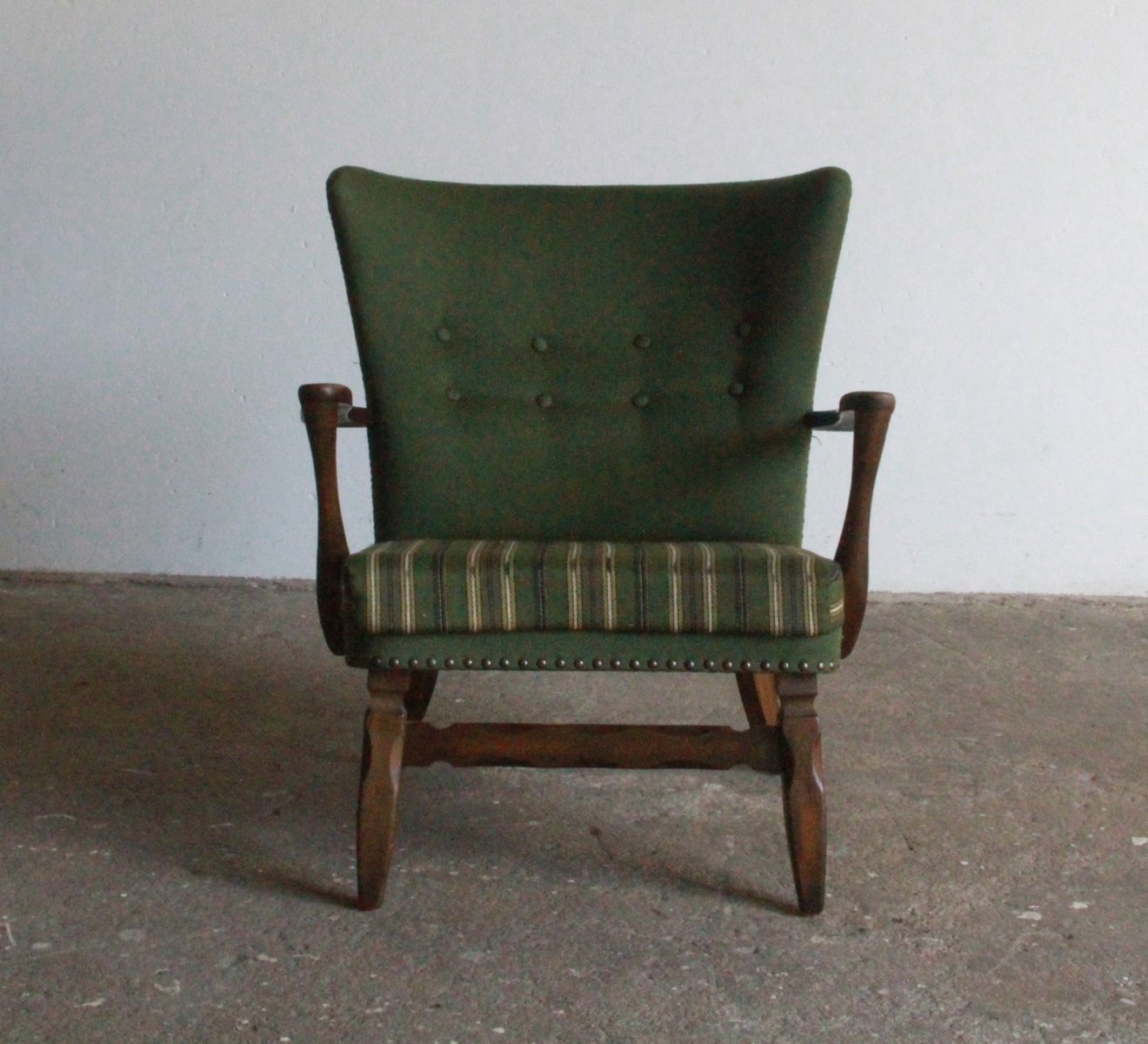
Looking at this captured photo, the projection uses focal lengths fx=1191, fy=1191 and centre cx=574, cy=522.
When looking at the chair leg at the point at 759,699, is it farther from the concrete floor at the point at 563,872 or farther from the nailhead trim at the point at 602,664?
the nailhead trim at the point at 602,664

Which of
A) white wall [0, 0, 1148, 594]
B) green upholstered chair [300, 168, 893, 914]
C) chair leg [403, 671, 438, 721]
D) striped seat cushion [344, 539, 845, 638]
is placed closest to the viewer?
striped seat cushion [344, 539, 845, 638]

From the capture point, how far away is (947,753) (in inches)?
78.6

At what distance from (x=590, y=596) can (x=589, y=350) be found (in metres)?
0.59

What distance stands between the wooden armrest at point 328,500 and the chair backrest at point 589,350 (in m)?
0.22

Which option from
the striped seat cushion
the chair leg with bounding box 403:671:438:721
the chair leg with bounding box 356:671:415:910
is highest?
the striped seat cushion

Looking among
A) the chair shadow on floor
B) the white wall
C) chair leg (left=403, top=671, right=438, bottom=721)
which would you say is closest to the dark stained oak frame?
the chair shadow on floor

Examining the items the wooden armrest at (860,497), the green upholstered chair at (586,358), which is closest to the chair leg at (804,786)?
the wooden armrest at (860,497)

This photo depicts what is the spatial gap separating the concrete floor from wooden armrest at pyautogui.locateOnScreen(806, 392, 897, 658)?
14.1 inches

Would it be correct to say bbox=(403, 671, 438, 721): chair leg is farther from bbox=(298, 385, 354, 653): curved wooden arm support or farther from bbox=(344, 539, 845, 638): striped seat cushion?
bbox=(344, 539, 845, 638): striped seat cushion

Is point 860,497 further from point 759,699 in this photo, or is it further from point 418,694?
point 418,694

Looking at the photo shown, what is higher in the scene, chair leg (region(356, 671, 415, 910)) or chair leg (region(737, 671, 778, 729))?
chair leg (region(356, 671, 415, 910))

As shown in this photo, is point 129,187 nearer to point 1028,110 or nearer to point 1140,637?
point 1028,110

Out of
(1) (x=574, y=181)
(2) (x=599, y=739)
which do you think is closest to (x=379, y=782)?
(2) (x=599, y=739)

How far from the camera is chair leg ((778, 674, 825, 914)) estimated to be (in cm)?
141
